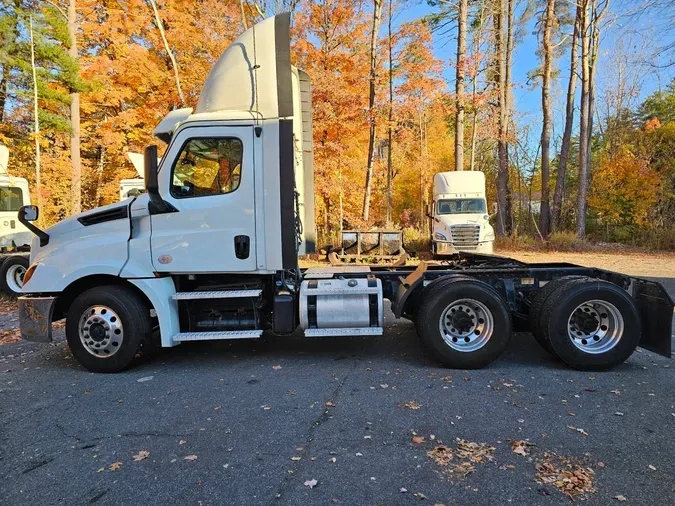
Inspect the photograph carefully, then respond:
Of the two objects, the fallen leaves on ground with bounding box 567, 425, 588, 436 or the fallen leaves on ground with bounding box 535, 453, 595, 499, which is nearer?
the fallen leaves on ground with bounding box 535, 453, 595, 499

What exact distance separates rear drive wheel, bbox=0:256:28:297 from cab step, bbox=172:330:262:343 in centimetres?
757

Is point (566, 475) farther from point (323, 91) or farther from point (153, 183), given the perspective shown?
point (323, 91)

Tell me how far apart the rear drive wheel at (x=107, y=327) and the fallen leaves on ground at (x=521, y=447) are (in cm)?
394

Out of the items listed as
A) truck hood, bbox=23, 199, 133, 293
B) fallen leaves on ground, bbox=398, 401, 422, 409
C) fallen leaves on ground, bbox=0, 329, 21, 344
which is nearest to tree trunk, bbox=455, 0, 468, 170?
truck hood, bbox=23, 199, 133, 293

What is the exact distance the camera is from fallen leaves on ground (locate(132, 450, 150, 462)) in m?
3.09

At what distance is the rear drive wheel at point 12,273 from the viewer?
32.6 ft

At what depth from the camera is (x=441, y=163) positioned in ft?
103

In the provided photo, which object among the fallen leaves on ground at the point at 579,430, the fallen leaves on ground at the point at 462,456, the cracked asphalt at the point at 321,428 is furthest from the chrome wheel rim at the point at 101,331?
the fallen leaves on ground at the point at 579,430

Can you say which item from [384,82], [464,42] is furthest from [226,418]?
[464,42]

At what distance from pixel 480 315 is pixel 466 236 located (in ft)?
37.4

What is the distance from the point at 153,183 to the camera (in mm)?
4539

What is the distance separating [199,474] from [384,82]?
17702mm

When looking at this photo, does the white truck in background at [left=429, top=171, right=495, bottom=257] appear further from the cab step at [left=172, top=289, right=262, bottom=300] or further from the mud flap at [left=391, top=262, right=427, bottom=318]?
the cab step at [left=172, top=289, right=262, bottom=300]

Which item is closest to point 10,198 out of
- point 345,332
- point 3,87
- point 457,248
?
point 345,332
